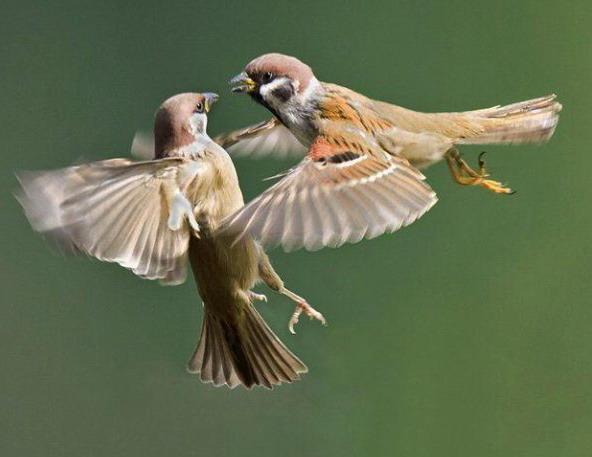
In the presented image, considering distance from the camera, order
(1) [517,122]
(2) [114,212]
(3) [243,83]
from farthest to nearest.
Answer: (1) [517,122] < (3) [243,83] < (2) [114,212]

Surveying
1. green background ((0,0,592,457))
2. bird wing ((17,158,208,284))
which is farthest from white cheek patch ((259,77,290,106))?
green background ((0,0,592,457))

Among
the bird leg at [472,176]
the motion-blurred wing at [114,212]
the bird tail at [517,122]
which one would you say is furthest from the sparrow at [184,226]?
the bird tail at [517,122]

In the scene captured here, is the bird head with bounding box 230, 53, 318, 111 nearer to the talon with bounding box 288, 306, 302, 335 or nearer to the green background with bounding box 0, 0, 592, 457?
the talon with bounding box 288, 306, 302, 335

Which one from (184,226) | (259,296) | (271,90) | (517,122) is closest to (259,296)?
(259,296)

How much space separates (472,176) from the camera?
4.64 ft

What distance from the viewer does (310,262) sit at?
2.78 metres

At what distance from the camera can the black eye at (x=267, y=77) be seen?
4.32 ft

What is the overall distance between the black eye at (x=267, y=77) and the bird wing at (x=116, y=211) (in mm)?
130

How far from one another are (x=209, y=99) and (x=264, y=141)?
0.70 feet

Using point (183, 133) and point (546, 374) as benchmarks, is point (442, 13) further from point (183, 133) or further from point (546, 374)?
point (183, 133)

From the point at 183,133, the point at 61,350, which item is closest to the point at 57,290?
the point at 61,350

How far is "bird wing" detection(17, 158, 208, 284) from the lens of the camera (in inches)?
45.3

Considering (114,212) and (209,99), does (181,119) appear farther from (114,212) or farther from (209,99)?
(114,212)

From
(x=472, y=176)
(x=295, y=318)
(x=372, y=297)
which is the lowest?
(x=372, y=297)
